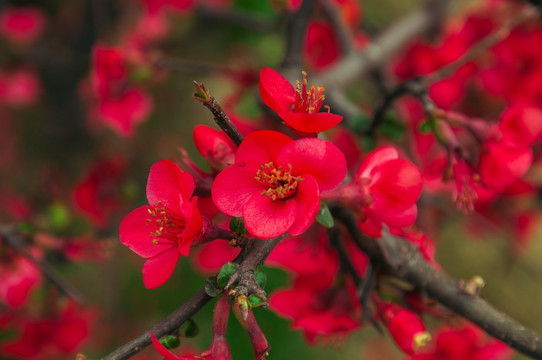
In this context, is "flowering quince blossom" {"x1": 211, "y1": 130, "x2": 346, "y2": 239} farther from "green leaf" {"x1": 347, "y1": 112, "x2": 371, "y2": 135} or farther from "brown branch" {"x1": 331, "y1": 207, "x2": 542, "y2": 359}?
"green leaf" {"x1": 347, "y1": 112, "x2": 371, "y2": 135}

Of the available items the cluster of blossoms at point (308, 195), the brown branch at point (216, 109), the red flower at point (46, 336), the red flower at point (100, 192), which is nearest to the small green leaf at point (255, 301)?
the cluster of blossoms at point (308, 195)

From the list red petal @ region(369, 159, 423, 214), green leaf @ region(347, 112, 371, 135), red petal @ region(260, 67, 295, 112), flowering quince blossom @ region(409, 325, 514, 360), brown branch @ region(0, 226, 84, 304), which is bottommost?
flowering quince blossom @ region(409, 325, 514, 360)

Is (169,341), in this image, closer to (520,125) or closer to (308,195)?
(308,195)

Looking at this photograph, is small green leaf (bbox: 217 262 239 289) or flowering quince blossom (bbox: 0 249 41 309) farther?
flowering quince blossom (bbox: 0 249 41 309)

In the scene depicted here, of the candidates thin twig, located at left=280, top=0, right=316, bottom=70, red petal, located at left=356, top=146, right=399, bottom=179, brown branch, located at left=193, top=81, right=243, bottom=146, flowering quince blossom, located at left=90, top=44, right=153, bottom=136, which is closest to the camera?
brown branch, located at left=193, top=81, right=243, bottom=146

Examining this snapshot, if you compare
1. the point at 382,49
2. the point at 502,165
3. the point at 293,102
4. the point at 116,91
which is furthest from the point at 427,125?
the point at 116,91

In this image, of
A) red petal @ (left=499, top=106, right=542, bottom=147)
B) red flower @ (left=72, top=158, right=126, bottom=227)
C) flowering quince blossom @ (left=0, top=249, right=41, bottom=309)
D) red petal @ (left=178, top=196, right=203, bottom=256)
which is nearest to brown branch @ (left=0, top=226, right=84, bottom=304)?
flowering quince blossom @ (left=0, top=249, right=41, bottom=309)
